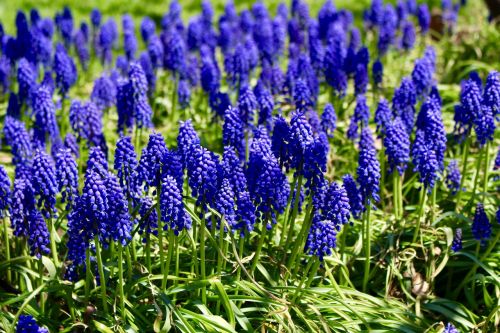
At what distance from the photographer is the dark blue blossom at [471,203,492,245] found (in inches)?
251

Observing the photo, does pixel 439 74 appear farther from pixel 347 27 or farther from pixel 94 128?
pixel 94 128

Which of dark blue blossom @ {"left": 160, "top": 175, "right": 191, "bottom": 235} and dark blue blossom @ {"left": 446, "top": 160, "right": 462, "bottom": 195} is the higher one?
dark blue blossom @ {"left": 446, "top": 160, "right": 462, "bottom": 195}

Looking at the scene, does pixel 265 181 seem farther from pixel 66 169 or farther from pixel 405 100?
pixel 405 100

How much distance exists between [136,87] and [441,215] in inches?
139

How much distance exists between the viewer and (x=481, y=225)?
6.40 m

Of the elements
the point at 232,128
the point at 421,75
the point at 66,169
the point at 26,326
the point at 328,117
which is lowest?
the point at 26,326

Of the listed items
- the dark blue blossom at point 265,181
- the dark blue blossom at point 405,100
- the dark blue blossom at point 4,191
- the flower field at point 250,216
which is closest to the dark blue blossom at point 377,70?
the flower field at point 250,216

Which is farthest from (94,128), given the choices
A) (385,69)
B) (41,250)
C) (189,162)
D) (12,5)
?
(12,5)

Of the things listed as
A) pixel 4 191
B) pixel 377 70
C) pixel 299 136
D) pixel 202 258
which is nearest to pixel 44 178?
pixel 4 191

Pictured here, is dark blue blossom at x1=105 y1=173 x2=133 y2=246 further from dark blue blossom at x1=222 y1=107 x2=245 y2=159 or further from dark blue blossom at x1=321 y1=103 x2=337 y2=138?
dark blue blossom at x1=321 y1=103 x2=337 y2=138

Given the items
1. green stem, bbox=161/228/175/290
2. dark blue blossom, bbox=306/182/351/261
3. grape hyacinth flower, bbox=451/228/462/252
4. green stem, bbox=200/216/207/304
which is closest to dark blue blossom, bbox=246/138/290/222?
dark blue blossom, bbox=306/182/351/261

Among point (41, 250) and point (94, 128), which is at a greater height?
point (94, 128)

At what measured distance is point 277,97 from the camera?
392 inches

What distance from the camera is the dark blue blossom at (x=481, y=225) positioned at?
6375 mm
